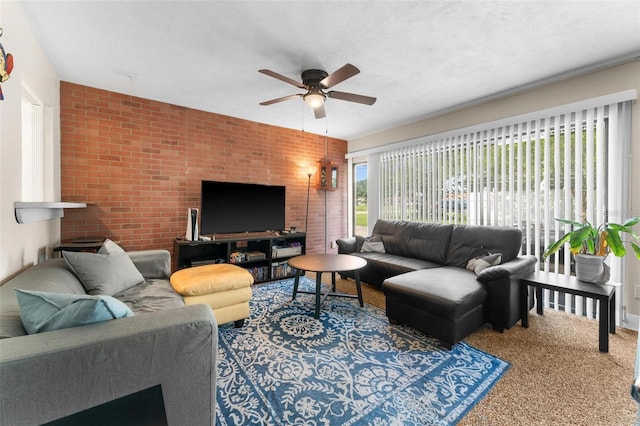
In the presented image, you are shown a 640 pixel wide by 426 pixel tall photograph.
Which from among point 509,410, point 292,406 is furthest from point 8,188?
point 509,410

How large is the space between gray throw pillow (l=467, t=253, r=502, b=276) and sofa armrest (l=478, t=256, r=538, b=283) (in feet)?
0.43

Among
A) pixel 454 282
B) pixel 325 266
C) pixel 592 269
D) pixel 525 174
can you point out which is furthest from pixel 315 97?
pixel 592 269

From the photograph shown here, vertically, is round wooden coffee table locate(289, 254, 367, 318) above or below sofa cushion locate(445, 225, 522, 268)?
below

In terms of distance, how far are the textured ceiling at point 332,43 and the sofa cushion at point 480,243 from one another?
1.65 m

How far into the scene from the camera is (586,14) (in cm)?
188

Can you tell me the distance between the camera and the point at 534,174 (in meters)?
3.05

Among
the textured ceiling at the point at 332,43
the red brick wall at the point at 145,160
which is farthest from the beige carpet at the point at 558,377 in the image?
the red brick wall at the point at 145,160

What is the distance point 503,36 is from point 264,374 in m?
3.13

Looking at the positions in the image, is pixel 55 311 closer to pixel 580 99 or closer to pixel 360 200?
A: pixel 580 99

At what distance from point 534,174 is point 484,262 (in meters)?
1.24

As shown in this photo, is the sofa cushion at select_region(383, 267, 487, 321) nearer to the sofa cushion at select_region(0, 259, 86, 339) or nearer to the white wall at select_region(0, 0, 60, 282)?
the sofa cushion at select_region(0, 259, 86, 339)

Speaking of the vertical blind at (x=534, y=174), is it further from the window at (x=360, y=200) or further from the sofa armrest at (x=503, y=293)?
the window at (x=360, y=200)

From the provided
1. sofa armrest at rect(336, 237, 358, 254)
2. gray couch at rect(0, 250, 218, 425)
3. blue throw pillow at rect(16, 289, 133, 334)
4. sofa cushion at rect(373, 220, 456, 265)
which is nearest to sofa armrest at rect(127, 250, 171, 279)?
gray couch at rect(0, 250, 218, 425)

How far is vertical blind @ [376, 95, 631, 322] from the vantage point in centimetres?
262
